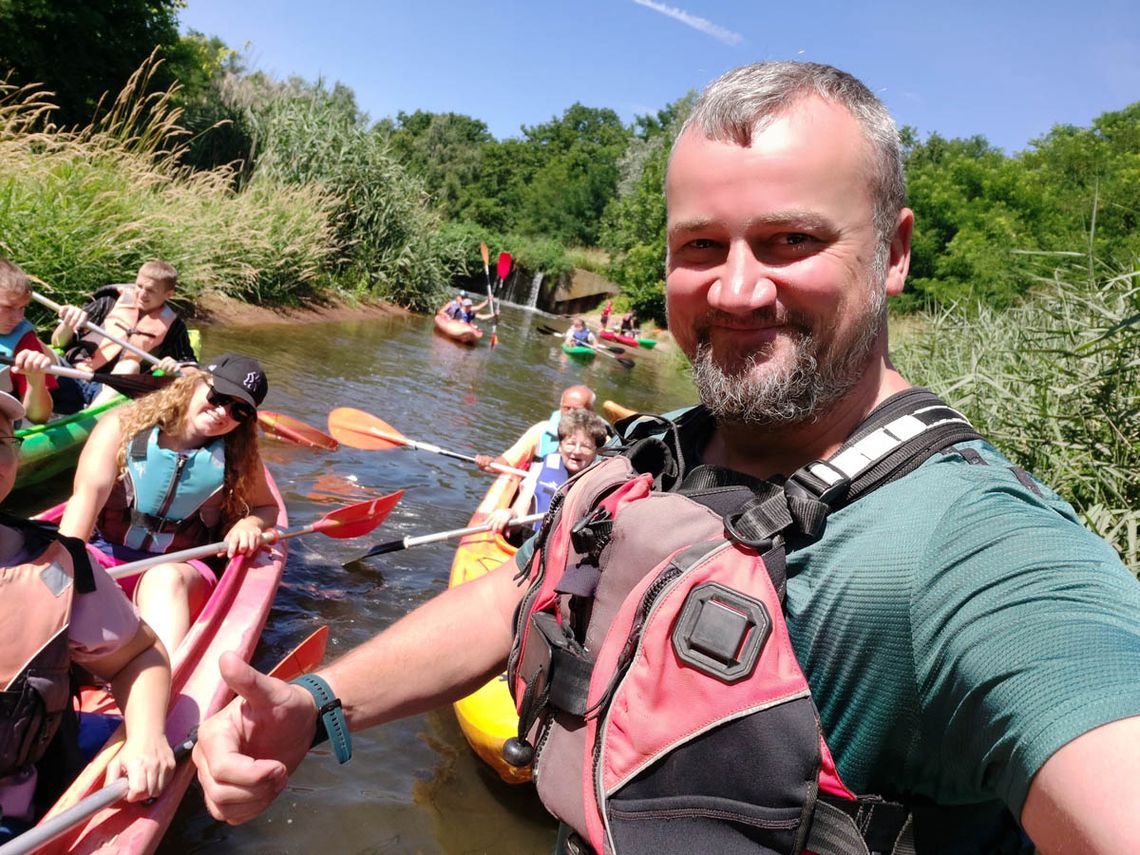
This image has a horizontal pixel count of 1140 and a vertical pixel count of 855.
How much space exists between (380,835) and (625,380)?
14.5 m

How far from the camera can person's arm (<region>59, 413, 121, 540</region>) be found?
3030 mm

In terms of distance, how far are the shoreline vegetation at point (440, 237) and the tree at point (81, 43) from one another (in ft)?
1.37

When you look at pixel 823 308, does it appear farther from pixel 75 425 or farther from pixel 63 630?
pixel 75 425

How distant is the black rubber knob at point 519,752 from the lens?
1.17m

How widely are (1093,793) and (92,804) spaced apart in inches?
82.6

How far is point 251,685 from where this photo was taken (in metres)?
1.02

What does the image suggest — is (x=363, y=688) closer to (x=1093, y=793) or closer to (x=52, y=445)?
(x=1093, y=793)

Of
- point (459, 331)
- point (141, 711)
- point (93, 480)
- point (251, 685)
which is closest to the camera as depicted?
point (251, 685)

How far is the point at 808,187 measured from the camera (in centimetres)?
106

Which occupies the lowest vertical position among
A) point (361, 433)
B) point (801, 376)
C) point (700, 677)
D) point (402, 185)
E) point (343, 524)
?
point (343, 524)

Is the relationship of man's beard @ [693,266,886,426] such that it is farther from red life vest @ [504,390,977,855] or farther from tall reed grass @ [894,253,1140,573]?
tall reed grass @ [894,253,1140,573]

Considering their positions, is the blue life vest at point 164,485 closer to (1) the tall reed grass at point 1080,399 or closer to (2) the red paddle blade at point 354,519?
(2) the red paddle blade at point 354,519

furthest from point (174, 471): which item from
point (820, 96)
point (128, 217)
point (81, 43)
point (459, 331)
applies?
point (81, 43)

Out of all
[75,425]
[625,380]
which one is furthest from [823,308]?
[625,380]
